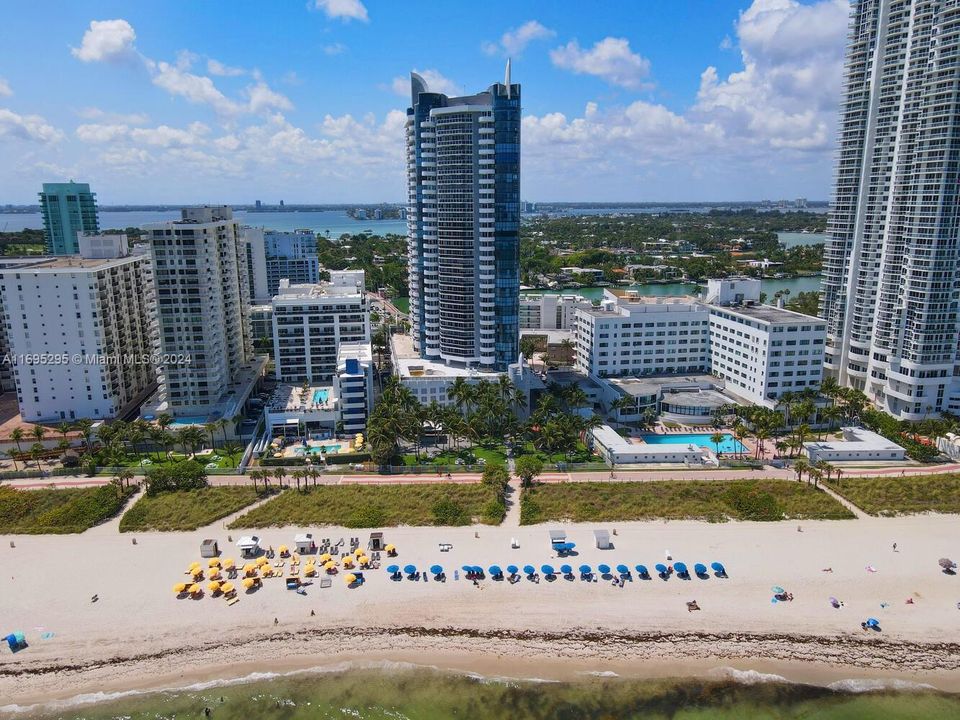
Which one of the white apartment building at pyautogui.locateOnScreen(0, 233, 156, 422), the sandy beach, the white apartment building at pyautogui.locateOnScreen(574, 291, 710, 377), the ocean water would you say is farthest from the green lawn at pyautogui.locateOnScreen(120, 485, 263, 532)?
the white apartment building at pyautogui.locateOnScreen(574, 291, 710, 377)

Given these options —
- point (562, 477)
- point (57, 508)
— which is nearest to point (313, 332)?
point (57, 508)

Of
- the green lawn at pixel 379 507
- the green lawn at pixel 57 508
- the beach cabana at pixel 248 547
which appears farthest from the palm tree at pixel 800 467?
the green lawn at pixel 57 508

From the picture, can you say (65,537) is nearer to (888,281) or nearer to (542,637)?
(542,637)

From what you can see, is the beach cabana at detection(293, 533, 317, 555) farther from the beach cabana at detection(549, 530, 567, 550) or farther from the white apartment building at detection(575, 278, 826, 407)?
the white apartment building at detection(575, 278, 826, 407)

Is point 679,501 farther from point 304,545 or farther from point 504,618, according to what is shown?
point 304,545

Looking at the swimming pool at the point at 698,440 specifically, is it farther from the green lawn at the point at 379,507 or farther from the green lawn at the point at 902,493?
the green lawn at the point at 379,507
